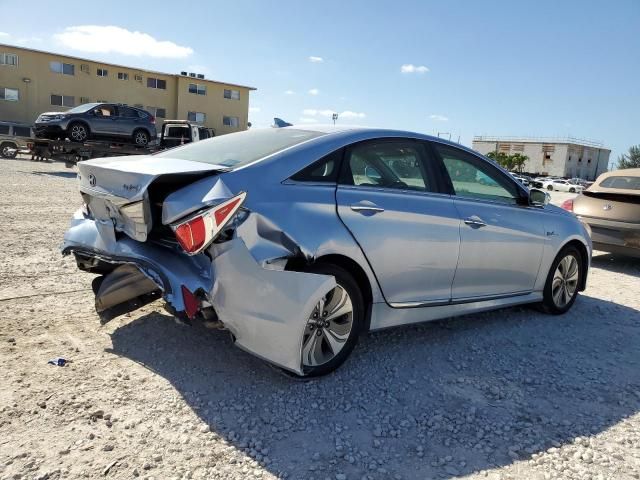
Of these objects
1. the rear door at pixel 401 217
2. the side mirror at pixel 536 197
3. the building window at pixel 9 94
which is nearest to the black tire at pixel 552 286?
the side mirror at pixel 536 197

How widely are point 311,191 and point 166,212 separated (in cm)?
Result: 89

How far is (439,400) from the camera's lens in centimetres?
329

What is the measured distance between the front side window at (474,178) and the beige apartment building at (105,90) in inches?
1735

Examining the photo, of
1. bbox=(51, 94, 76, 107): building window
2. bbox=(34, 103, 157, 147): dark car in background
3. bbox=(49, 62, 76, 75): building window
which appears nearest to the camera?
bbox=(34, 103, 157, 147): dark car in background

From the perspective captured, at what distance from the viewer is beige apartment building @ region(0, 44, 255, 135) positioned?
40.0 meters

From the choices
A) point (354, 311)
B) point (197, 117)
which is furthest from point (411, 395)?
point (197, 117)

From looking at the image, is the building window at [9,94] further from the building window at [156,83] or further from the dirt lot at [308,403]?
the dirt lot at [308,403]

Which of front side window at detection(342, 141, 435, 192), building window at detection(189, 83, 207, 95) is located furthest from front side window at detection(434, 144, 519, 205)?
building window at detection(189, 83, 207, 95)

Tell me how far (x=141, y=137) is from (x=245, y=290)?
20.6 m

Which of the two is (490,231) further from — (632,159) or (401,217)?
(632,159)

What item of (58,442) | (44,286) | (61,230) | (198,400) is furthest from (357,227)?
(61,230)

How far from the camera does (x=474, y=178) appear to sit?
14.5 feet

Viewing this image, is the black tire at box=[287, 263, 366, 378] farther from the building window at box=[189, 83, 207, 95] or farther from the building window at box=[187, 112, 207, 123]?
the building window at box=[189, 83, 207, 95]

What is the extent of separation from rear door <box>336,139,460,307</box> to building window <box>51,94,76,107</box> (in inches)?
1756
